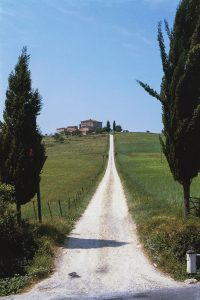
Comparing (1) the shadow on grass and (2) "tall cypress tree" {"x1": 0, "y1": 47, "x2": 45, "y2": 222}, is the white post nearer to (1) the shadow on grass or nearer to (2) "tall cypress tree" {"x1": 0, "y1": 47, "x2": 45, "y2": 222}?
(1) the shadow on grass

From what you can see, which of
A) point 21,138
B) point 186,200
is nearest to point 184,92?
point 186,200

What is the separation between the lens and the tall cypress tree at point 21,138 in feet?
84.1

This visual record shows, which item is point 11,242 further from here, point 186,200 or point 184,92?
point 184,92

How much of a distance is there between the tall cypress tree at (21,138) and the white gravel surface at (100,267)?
3.84m

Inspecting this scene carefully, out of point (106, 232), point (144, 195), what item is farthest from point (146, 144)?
point (106, 232)

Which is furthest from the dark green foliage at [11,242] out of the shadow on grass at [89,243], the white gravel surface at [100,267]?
the shadow on grass at [89,243]

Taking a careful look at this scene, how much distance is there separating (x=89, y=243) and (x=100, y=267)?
15.7 feet

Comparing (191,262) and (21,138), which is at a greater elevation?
(21,138)

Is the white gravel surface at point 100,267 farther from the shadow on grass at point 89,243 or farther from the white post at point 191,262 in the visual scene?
the white post at point 191,262

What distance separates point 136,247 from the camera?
23.8m

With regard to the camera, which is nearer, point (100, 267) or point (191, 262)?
point (191, 262)

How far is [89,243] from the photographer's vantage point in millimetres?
25250

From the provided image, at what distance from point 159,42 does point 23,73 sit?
7.65m

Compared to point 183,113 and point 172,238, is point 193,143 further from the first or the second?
point 172,238
